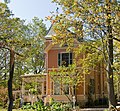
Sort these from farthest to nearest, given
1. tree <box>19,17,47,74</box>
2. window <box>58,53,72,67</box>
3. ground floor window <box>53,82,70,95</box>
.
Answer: tree <box>19,17,47,74</box> → window <box>58,53,72,67</box> → ground floor window <box>53,82,70,95</box>

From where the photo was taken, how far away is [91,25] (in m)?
12.6

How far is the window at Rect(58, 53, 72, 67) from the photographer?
27859 mm

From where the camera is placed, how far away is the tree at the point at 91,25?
1189 cm

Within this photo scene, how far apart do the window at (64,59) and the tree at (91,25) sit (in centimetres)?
1288

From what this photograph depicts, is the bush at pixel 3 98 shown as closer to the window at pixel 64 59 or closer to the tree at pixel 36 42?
the window at pixel 64 59

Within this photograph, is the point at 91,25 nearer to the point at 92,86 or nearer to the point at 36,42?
the point at 92,86

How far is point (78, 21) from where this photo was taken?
42.7 ft

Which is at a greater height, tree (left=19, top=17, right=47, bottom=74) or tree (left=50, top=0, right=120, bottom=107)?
tree (left=19, top=17, right=47, bottom=74)

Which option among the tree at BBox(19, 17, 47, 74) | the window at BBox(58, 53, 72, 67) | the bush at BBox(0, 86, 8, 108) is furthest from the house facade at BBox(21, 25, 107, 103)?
the tree at BBox(19, 17, 47, 74)

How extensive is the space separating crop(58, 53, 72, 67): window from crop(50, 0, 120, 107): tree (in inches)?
507

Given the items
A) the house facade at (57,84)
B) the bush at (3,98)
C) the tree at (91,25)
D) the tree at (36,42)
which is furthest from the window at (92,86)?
the tree at (91,25)

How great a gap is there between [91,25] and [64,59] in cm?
1562

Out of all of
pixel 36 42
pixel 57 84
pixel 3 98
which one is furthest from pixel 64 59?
pixel 36 42

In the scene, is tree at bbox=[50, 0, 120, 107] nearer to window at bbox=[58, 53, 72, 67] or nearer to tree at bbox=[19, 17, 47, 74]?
window at bbox=[58, 53, 72, 67]
